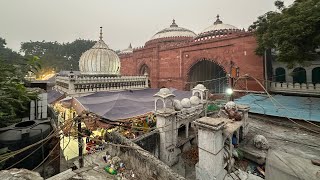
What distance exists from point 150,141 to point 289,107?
9079 mm

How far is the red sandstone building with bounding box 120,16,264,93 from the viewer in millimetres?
14347

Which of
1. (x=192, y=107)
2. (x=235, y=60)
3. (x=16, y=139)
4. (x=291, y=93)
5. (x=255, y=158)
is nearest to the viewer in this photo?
(x=16, y=139)

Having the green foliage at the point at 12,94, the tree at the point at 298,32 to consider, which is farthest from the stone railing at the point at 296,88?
the green foliage at the point at 12,94

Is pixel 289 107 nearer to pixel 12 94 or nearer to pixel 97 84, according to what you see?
pixel 12 94

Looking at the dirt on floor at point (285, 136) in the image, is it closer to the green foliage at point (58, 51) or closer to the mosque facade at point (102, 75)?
the mosque facade at point (102, 75)

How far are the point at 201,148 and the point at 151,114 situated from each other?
4465 mm

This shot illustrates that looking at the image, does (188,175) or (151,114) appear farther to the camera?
(151,114)

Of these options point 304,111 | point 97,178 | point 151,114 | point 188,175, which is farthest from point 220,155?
point 304,111

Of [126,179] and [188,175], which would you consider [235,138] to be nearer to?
[188,175]

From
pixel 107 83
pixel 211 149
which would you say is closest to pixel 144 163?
pixel 211 149

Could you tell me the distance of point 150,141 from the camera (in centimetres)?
582

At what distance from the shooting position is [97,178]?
11.9 ft

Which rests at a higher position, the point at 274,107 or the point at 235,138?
the point at 274,107

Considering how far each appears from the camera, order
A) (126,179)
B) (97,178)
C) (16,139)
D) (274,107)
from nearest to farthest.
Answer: (97,178), (126,179), (16,139), (274,107)
